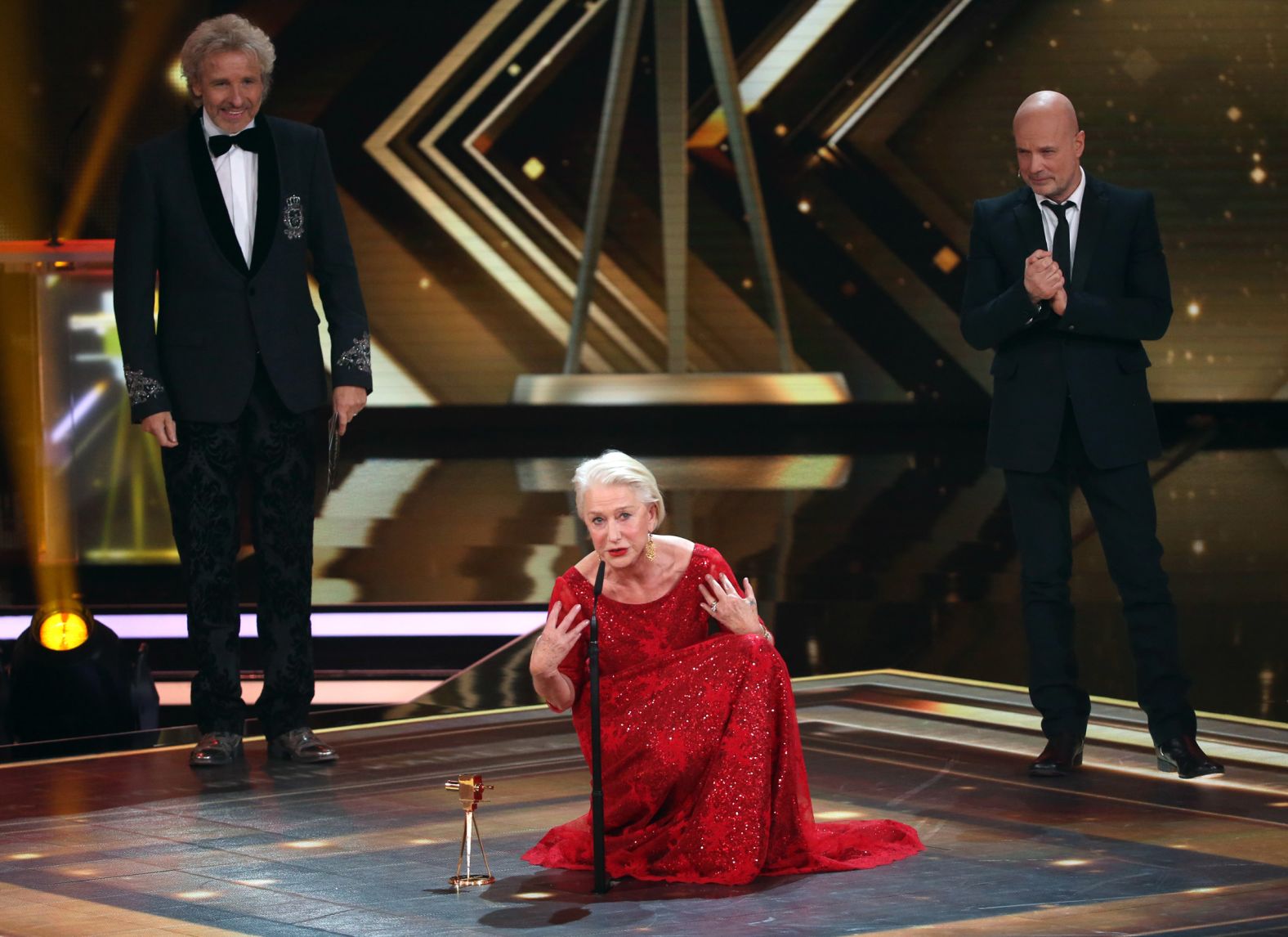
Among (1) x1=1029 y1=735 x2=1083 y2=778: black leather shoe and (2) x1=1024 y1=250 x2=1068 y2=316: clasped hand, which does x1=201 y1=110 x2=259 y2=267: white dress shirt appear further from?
(1) x1=1029 y1=735 x2=1083 y2=778: black leather shoe

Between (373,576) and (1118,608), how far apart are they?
269 cm

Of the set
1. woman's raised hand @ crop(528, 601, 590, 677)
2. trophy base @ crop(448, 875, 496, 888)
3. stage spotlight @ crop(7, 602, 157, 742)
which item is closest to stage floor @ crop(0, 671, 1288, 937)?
trophy base @ crop(448, 875, 496, 888)

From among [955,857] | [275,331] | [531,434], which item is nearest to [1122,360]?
[955,857]

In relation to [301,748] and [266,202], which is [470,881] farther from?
[266,202]

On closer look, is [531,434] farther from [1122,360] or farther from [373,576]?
[1122,360]

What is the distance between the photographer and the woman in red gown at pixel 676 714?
8.49 feet

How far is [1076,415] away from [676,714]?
110 centimetres

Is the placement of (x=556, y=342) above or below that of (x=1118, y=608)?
above

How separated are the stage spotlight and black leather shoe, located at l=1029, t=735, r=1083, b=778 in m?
2.10

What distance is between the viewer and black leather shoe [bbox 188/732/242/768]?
347 cm

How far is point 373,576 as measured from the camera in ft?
22.0

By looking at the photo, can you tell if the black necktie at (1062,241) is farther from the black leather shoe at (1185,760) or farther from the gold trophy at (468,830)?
the gold trophy at (468,830)

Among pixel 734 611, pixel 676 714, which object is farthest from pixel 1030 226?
pixel 676 714

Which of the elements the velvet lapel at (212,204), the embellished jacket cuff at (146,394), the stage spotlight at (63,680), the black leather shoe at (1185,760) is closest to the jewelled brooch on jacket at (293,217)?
the velvet lapel at (212,204)
